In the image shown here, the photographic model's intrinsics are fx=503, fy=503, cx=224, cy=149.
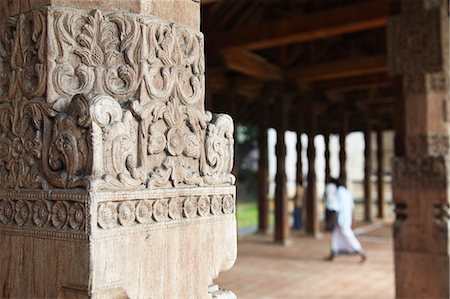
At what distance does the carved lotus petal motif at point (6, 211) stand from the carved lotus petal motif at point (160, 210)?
0.34m

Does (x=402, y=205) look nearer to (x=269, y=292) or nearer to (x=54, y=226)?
Result: (x=269, y=292)

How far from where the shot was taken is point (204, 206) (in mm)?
1270

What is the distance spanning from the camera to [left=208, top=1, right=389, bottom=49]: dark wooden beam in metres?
6.19

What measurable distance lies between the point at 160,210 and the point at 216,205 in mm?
206

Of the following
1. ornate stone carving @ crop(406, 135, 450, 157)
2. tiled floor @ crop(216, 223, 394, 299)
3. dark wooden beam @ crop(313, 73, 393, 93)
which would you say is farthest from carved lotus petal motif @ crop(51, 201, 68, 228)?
dark wooden beam @ crop(313, 73, 393, 93)

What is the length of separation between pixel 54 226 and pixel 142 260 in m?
0.20

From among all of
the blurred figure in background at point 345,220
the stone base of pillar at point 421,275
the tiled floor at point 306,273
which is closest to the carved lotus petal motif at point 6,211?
the stone base of pillar at point 421,275

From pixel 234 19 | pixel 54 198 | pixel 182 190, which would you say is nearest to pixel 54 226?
pixel 54 198

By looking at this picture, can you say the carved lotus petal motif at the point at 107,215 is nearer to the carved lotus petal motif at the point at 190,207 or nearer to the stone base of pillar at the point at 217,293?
the carved lotus petal motif at the point at 190,207

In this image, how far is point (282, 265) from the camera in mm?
7566

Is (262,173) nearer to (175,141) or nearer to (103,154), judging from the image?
(175,141)

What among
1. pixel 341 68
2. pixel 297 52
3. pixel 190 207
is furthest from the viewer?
pixel 297 52

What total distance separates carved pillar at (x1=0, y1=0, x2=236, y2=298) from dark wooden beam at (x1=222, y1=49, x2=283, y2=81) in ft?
21.9

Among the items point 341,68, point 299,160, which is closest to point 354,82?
point 341,68
